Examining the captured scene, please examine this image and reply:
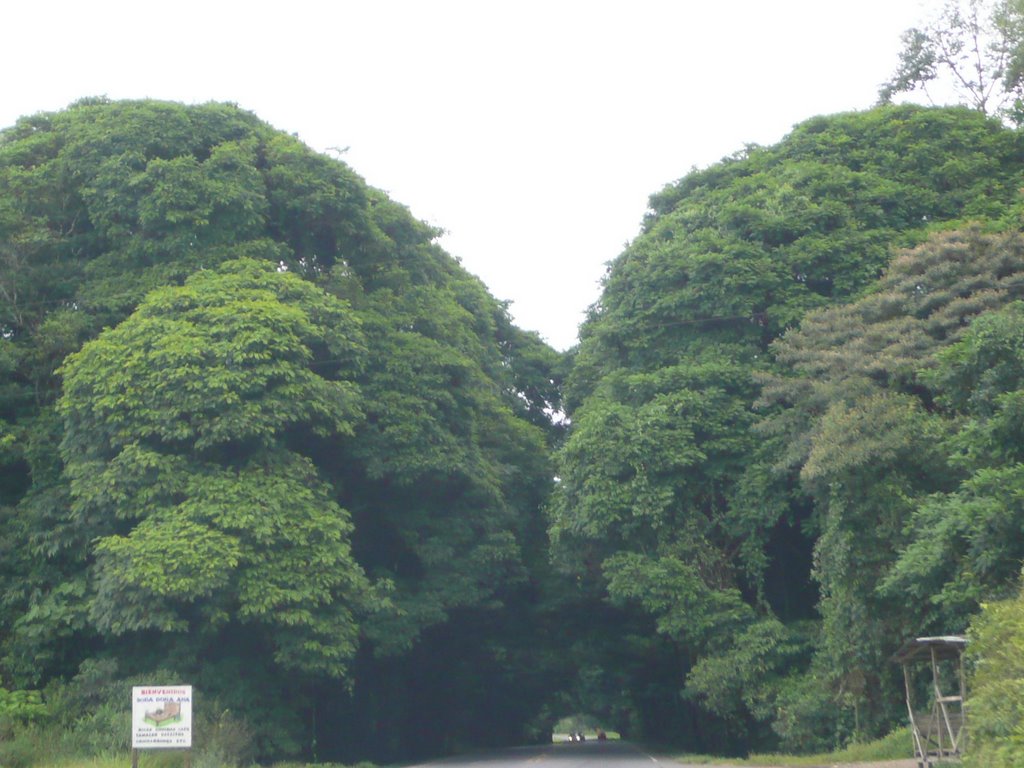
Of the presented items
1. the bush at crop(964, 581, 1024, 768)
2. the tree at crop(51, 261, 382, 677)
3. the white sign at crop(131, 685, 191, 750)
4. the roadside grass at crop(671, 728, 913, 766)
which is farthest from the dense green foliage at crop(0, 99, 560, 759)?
the bush at crop(964, 581, 1024, 768)

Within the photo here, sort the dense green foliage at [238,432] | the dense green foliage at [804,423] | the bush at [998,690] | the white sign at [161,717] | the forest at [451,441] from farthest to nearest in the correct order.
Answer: the dense green foliage at [238,432]
the forest at [451,441]
the dense green foliage at [804,423]
the white sign at [161,717]
the bush at [998,690]

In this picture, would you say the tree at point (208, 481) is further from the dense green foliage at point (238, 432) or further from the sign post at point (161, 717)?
the sign post at point (161, 717)

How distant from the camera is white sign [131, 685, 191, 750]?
15.5 meters

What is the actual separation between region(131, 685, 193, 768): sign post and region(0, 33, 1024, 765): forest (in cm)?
666

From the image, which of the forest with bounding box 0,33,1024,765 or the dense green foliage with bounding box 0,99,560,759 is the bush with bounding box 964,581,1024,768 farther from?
the dense green foliage with bounding box 0,99,560,759

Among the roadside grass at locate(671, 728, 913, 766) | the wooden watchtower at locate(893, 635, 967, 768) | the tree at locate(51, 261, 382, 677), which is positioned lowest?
the roadside grass at locate(671, 728, 913, 766)

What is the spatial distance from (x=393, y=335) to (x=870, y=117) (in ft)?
53.1

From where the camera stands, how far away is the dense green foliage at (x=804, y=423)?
22.7 metres

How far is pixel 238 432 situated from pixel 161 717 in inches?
365

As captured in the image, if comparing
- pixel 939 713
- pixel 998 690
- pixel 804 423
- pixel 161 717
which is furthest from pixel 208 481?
pixel 998 690

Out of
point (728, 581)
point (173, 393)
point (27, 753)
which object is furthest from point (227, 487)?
point (728, 581)

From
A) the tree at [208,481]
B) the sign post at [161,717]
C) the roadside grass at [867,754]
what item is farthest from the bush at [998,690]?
the tree at [208,481]

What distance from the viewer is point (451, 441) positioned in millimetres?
30703

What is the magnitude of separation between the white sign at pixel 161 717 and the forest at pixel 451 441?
21.9 ft
